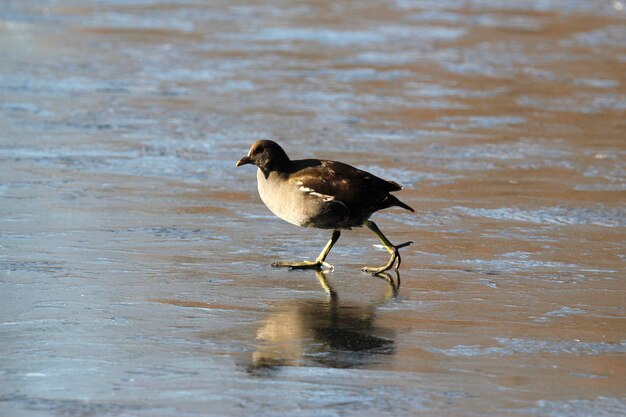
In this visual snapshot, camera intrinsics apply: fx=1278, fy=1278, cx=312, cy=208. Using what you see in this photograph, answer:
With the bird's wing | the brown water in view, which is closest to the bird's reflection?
the brown water

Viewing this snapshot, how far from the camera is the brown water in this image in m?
5.64

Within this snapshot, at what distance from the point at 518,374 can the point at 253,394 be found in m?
1.25

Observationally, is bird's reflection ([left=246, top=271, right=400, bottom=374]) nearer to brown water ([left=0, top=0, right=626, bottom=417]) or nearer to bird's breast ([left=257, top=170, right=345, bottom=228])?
brown water ([left=0, top=0, right=626, bottom=417])

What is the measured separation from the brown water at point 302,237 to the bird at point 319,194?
11.6 inches

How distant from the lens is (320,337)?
6.36 metres

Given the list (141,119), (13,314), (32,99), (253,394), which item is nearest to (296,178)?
(13,314)

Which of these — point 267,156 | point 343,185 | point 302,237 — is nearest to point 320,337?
point 343,185

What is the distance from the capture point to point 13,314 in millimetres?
6539

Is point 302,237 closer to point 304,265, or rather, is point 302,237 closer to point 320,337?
point 304,265

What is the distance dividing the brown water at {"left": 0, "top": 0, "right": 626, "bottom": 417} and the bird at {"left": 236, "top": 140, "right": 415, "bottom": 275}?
0.96 ft

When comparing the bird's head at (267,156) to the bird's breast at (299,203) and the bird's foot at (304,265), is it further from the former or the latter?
the bird's foot at (304,265)

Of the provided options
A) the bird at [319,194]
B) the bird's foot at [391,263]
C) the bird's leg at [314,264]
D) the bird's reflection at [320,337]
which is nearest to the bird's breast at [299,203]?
the bird at [319,194]

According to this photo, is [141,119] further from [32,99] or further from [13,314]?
[13,314]

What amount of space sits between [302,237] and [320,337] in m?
2.54
